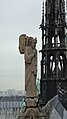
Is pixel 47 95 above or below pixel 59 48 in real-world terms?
below

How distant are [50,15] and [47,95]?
554 inches

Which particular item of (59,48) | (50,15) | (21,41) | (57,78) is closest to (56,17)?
(50,15)

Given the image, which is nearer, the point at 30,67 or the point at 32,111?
the point at 32,111

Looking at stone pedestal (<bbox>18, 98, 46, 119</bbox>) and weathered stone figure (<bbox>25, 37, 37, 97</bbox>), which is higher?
weathered stone figure (<bbox>25, 37, 37, 97</bbox>)

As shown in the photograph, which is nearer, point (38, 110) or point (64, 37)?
point (38, 110)

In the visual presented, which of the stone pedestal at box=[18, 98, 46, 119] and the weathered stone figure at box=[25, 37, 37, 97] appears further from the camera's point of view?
the weathered stone figure at box=[25, 37, 37, 97]

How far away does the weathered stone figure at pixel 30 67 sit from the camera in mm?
14578

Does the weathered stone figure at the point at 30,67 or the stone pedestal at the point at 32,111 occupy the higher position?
the weathered stone figure at the point at 30,67

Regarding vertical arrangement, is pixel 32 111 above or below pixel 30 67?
below

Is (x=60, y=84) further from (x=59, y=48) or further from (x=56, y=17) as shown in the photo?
(x=56, y=17)

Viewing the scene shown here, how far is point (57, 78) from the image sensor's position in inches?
2502

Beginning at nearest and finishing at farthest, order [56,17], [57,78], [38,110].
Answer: [38,110] → [57,78] → [56,17]

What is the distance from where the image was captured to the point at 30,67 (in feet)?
48.4

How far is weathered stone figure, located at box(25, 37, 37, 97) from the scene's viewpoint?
574 inches
